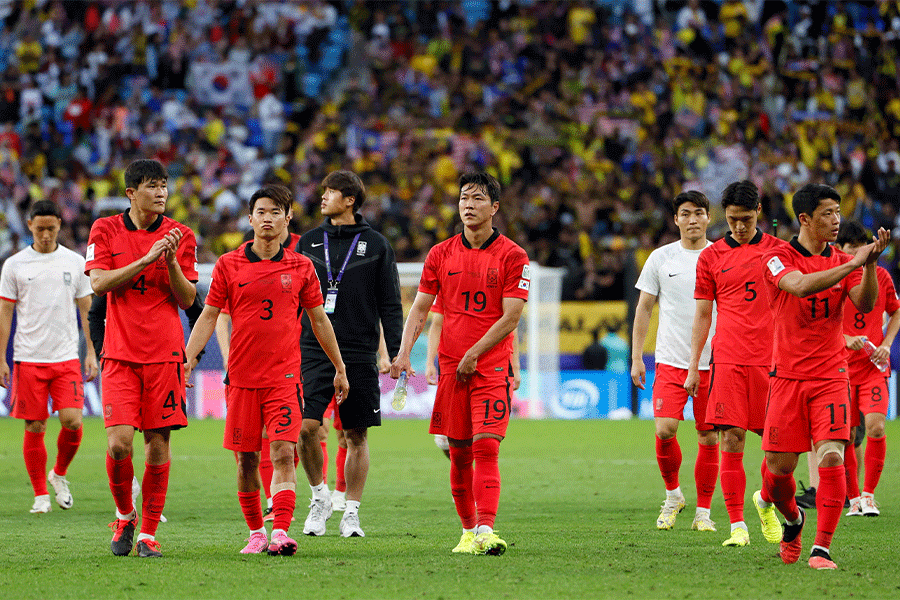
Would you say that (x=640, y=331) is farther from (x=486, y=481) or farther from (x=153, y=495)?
(x=153, y=495)

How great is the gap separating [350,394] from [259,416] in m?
1.14

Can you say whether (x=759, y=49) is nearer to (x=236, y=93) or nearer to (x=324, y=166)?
(x=324, y=166)

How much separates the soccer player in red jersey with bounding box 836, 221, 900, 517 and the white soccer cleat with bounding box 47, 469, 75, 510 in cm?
612

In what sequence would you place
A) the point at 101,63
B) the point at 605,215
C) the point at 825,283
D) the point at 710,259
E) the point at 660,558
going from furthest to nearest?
the point at 101,63, the point at 605,215, the point at 710,259, the point at 660,558, the point at 825,283

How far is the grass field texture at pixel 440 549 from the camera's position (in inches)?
208

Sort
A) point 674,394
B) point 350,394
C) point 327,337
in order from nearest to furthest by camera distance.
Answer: point 327,337
point 350,394
point 674,394

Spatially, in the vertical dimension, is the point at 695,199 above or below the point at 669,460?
above

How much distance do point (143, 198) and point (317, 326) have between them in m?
1.22

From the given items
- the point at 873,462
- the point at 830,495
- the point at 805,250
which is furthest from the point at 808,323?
the point at 873,462

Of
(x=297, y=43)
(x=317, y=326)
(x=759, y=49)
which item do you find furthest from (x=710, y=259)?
(x=297, y=43)

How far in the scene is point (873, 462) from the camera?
28.6 ft

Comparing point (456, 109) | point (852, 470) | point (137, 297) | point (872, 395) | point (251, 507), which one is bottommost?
point (852, 470)

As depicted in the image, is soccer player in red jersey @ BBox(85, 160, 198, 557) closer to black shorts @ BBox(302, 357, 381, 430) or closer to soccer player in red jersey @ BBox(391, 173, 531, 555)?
black shorts @ BBox(302, 357, 381, 430)

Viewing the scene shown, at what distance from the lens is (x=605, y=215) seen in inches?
848
